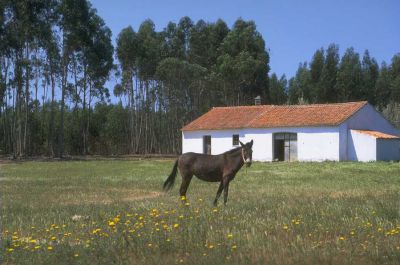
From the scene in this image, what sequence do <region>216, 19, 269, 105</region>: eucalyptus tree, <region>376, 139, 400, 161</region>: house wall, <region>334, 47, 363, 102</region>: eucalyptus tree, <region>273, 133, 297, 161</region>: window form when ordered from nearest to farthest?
1. <region>376, 139, 400, 161</region>: house wall
2. <region>273, 133, 297, 161</region>: window
3. <region>216, 19, 269, 105</region>: eucalyptus tree
4. <region>334, 47, 363, 102</region>: eucalyptus tree

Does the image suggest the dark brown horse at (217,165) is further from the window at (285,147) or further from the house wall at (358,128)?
the window at (285,147)

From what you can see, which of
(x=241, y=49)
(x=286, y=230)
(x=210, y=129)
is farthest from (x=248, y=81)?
(x=286, y=230)

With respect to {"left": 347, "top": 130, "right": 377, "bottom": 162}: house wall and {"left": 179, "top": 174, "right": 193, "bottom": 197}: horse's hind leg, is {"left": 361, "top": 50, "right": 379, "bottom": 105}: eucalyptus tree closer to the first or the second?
{"left": 347, "top": 130, "right": 377, "bottom": 162}: house wall

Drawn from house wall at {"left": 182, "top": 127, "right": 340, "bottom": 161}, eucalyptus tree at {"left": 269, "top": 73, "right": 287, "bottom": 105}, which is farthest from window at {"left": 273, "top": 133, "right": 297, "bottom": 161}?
eucalyptus tree at {"left": 269, "top": 73, "right": 287, "bottom": 105}

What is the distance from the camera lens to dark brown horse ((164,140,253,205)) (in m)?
14.6

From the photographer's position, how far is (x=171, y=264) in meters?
7.14

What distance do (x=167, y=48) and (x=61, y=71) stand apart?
1893cm

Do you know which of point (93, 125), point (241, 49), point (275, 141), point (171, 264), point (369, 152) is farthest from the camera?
point (93, 125)

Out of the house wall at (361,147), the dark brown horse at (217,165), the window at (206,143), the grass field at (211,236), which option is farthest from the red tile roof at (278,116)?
the grass field at (211,236)

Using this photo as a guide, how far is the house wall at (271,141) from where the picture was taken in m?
50.5

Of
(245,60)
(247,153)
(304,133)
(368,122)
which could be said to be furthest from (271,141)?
(247,153)

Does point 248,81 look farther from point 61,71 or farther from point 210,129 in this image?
point 61,71

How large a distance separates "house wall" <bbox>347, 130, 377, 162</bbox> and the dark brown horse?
37079 millimetres

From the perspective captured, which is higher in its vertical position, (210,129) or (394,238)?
(210,129)
